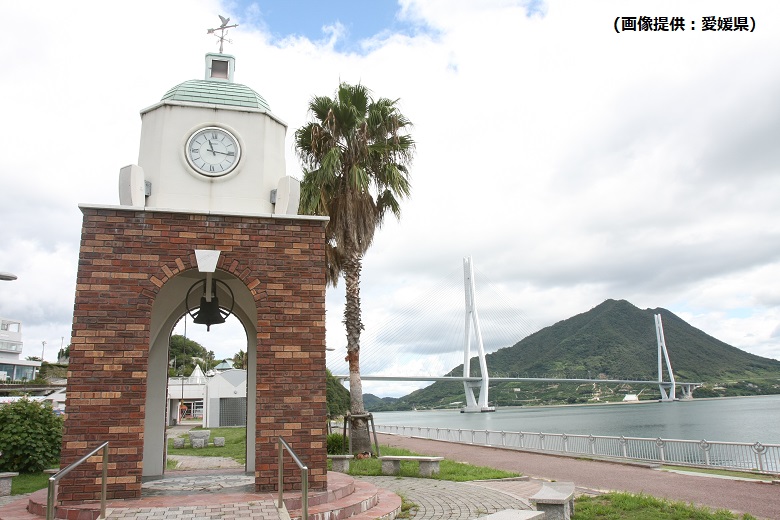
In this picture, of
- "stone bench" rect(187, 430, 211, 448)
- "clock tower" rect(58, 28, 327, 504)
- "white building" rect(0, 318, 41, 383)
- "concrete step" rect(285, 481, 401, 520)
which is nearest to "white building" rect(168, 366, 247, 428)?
"stone bench" rect(187, 430, 211, 448)

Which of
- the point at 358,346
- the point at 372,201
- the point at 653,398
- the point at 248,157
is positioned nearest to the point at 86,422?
the point at 248,157

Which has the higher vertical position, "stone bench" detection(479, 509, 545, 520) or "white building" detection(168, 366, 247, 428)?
"white building" detection(168, 366, 247, 428)

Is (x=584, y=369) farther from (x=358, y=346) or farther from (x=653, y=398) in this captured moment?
(x=358, y=346)

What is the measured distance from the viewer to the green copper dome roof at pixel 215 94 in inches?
312

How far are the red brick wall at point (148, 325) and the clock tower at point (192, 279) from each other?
0.01m

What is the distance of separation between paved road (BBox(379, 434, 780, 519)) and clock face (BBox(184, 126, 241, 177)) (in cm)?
720

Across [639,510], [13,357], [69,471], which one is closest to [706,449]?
[639,510]

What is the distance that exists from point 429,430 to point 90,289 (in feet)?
59.0

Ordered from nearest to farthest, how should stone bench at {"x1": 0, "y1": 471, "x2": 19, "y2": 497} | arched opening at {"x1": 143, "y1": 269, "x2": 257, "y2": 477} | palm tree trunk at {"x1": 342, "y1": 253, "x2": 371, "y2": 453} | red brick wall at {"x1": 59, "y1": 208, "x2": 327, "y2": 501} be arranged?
red brick wall at {"x1": 59, "y1": 208, "x2": 327, "y2": 501}
arched opening at {"x1": 143, "y1": 269, "x2": 257, "y2": 477}
stone bench at {"x1": 0, "y1": 471, "x2": 19, "y2": 497}
palm tree trunk at {"x1": 342, "y1": 253, "x2": 371, "y2": 453}

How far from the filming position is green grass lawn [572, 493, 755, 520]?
6.37 m

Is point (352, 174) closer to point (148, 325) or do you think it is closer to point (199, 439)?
point (148, 325)

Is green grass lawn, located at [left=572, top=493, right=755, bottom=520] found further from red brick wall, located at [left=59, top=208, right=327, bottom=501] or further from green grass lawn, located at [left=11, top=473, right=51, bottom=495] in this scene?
green grass lawn, located at [left=11, top=473, right=51, bottom=495]

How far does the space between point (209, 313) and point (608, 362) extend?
95.6 m

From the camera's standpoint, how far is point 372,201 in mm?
14422
